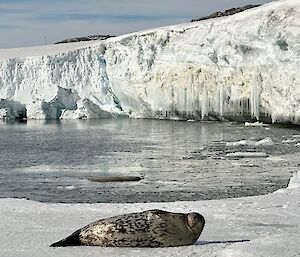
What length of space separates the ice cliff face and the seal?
1918 centimetres

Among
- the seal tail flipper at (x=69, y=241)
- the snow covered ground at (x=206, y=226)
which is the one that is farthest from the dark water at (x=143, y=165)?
the seal tail flipper at (x=69, y=241)

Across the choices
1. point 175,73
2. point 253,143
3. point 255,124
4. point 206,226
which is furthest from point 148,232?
point 175,73

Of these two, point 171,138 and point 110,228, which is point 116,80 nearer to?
point 171,138

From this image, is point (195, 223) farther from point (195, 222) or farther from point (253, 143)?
point (253, 143)

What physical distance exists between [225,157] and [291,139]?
5.07m

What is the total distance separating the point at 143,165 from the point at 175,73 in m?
18.4

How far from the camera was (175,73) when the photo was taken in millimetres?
31828

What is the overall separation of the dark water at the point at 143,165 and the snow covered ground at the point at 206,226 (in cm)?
233

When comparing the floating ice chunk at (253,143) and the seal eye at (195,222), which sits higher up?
the seal eye at (195,222)

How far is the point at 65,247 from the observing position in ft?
15.4

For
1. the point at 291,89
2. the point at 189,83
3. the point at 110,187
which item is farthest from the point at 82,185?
the point at 189,83

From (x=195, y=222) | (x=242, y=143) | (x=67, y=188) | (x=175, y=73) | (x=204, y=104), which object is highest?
(x=175, y=73)

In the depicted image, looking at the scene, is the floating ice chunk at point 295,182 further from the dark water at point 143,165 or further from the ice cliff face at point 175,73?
the ice cliff face at point 175,73

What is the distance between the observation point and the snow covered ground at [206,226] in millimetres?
4492
